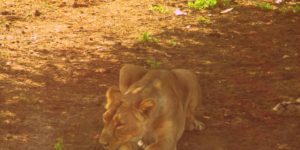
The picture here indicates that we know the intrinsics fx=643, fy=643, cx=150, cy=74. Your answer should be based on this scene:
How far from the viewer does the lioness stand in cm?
530

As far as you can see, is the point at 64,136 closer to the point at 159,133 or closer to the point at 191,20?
the point at 159,133

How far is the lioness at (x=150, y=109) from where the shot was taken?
17.4ft

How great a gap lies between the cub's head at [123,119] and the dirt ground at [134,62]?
145cm

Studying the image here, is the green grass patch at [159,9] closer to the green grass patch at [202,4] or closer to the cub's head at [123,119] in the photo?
the green grass patch at [202,4]

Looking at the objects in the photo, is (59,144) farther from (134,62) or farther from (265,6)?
(265,6)

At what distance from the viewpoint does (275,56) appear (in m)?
10.1

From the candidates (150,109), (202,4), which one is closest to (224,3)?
(202,4)

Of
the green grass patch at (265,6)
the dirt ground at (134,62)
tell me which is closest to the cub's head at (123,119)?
the dirt ground at (134,62)

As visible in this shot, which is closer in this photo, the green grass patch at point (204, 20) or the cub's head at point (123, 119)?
the cub's head at point (123, 119)

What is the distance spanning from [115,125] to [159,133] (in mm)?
746

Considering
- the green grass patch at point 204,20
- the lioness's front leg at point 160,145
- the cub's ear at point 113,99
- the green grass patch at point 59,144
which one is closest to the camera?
the cub's ear at point 113,99

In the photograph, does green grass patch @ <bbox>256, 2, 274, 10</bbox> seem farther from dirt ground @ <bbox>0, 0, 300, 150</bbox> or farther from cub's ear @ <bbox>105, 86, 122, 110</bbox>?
cub's ear @ <bbox>105, 86, 122, 110</bbox>

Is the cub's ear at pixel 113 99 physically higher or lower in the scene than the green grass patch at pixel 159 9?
higher

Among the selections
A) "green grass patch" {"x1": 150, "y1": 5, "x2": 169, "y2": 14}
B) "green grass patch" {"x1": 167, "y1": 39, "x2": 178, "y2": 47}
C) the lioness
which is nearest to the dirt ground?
"green grass patch" {"x1": 167, "y1": 39, "x2": 178, "y2": 47}
